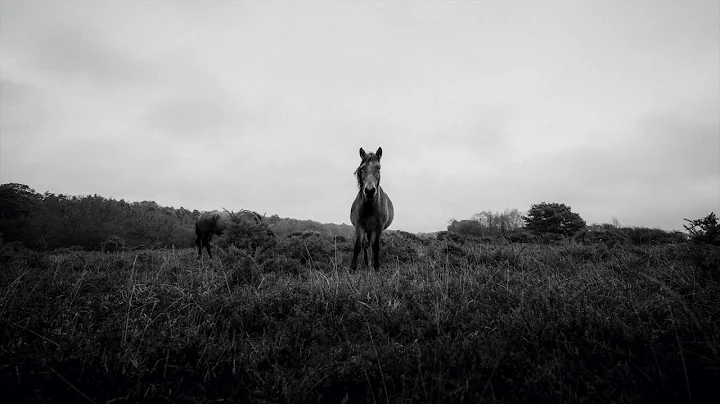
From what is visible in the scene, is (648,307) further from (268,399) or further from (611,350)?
(268,399)

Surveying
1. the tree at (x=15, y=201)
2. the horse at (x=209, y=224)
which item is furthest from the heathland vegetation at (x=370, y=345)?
the tree at (x=15, y=201)

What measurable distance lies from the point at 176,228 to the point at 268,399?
3592 centimetres

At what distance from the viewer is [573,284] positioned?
417 cm

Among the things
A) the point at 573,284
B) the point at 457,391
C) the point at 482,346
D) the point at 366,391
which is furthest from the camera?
the point at 573,284

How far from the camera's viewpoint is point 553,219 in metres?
29.3

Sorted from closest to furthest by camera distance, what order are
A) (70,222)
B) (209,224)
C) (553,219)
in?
(209,224) → (70,222) → (553,219)

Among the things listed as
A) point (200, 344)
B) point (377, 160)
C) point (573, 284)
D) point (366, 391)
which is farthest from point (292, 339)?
point (377, 160)

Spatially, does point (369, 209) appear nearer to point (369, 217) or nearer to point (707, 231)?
point (369, 217)

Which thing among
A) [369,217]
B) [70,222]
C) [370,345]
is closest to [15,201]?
[70,222]

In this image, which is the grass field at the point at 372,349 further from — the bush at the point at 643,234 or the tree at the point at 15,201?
the tree at the point at 15,201

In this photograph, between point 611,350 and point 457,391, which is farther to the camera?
point 611,350

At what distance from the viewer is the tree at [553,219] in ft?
92.0

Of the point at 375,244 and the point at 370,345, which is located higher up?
the point at 375,244

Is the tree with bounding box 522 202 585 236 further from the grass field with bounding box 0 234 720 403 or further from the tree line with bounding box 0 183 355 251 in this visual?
the grass field with bounding box 0 234 720 403
